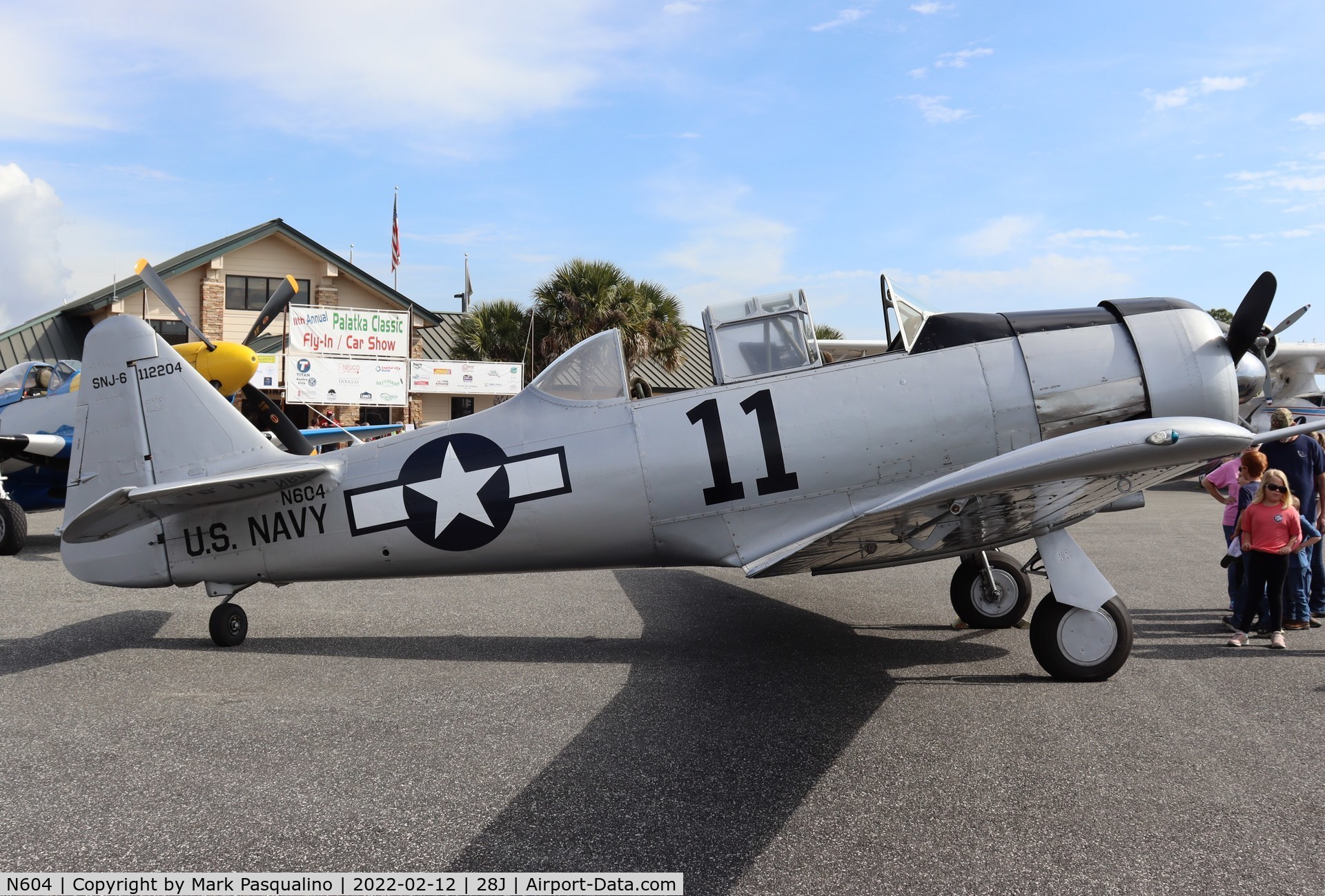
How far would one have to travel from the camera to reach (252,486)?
223 inches

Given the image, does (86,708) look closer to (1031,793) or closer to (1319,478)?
(1031,793)

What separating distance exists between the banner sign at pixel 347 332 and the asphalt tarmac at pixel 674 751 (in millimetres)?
A: 15510

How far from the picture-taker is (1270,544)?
573 cm

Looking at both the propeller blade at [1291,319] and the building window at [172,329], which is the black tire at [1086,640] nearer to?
the propeller blade at [1291,319]

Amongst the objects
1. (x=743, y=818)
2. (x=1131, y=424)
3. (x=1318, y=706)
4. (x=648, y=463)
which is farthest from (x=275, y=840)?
(x=1318, y=706)

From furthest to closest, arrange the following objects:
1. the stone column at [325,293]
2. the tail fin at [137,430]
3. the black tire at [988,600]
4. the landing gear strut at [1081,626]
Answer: the stone column at [325,293] < the black tire at [988,600] < the tail fin at [137,430] < the landing gear strut at [1081,626]

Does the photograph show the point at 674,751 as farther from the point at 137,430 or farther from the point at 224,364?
the point at 224,364

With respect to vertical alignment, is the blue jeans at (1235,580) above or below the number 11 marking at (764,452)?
below

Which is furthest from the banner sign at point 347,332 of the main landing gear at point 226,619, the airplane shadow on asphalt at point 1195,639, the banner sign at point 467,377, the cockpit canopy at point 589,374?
the airplane shadow on asphalt at point 1195,639

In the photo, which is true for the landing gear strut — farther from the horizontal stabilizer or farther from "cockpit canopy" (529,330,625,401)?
the horizontal stabilizer

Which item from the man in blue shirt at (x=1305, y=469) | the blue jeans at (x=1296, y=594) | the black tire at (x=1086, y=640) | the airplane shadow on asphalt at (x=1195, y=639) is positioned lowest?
the airplane shadow on asphalt at (x=1195, y=639)

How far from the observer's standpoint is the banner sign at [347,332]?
2131 centimetres

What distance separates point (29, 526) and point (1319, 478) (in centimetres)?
1640

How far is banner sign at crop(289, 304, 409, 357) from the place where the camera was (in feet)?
69.9
